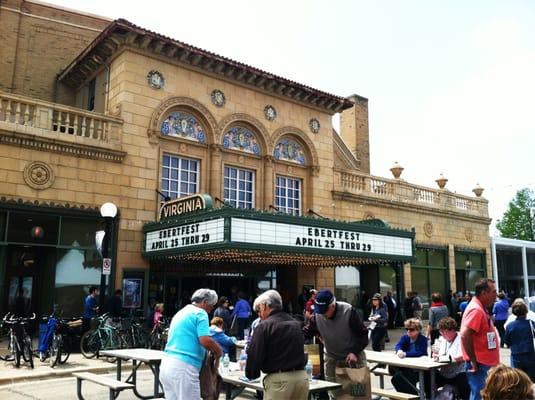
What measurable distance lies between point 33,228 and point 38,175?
152 cm

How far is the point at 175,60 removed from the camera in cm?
1873

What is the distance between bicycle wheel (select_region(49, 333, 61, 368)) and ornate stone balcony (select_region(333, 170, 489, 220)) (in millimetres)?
13368

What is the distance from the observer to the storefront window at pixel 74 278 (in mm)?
15656

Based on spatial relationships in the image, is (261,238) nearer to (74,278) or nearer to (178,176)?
(178,176)

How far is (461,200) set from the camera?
29266 millimetres

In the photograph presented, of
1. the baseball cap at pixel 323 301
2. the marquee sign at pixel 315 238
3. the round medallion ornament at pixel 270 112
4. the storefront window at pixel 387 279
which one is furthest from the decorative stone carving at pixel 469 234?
the baseball cap at pixel 323 301

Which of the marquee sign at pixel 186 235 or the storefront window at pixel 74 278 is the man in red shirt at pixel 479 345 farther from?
the storefront window at pixel 74 278

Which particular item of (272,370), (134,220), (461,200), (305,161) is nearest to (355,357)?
(272,370)

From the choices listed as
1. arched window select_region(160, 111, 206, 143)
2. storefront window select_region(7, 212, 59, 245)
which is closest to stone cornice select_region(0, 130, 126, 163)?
storefront window select_region(7, 212, 59, 245)

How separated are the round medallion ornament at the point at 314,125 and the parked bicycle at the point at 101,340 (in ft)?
40.0

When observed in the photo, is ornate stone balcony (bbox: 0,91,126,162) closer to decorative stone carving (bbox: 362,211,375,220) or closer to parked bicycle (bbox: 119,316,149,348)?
parked bicycle (bbox: 119,316,149,348)

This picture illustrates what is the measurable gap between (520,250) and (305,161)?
19.3m

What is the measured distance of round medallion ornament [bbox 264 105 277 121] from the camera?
21239mm

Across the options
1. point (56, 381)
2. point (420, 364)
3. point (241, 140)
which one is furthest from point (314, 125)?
point (420, 364)
